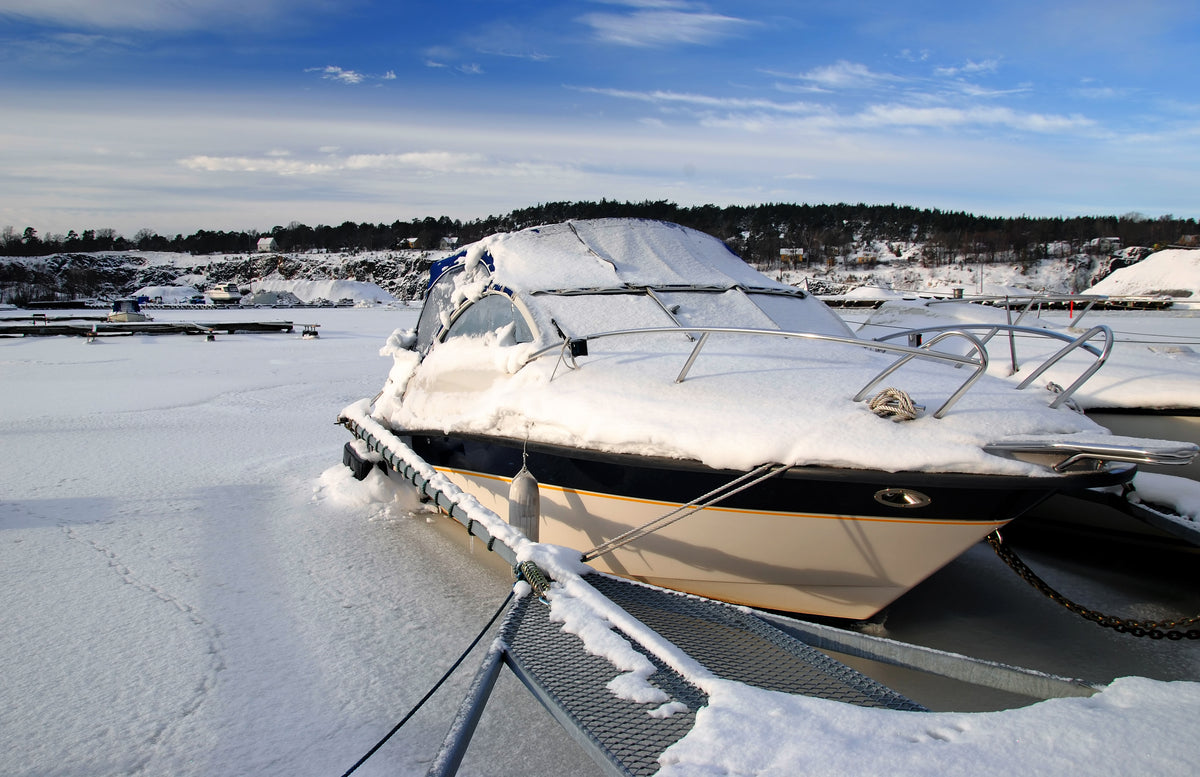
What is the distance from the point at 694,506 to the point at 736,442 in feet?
1.12

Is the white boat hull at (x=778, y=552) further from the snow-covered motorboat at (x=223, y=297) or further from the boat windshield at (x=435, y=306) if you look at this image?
the snow-covered motorboat at (x=223, y=297)

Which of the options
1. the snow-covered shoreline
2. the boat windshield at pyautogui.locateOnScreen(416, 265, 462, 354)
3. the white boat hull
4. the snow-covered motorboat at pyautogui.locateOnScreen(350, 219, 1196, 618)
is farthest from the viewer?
the boat windshield at pyautogui.locateOnScreen(416, 265, 462, 354)

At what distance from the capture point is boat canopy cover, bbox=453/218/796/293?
465 centimetres

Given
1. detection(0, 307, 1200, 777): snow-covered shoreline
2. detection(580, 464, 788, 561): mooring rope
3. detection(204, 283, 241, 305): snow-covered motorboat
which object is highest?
detection(580, 464, 788, 561): mooring rope

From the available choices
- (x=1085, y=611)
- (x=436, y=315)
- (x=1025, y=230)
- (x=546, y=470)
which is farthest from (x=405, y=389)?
(x=1025, y=230)

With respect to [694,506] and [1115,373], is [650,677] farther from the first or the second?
[1115,373]

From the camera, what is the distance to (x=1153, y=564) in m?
4.79

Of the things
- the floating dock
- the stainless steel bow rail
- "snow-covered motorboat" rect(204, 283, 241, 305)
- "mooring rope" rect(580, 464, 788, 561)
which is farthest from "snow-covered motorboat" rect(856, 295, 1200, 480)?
"snow-covered motorboat" rect(204, 283, 241, 305)

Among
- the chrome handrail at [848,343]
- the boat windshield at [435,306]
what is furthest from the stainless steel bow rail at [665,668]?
the boat windshield at [435,306]

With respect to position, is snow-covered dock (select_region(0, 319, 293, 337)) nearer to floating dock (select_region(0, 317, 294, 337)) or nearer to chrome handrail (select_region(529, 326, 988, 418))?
floating dock (select_region(0, 317, 294, 337))

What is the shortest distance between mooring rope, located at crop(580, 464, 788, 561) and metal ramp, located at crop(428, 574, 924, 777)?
0.29m

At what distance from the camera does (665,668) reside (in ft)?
7.52

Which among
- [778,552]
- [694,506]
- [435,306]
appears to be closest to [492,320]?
[435,306]

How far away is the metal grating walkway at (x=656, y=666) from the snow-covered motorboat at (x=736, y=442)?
0.43 metres
